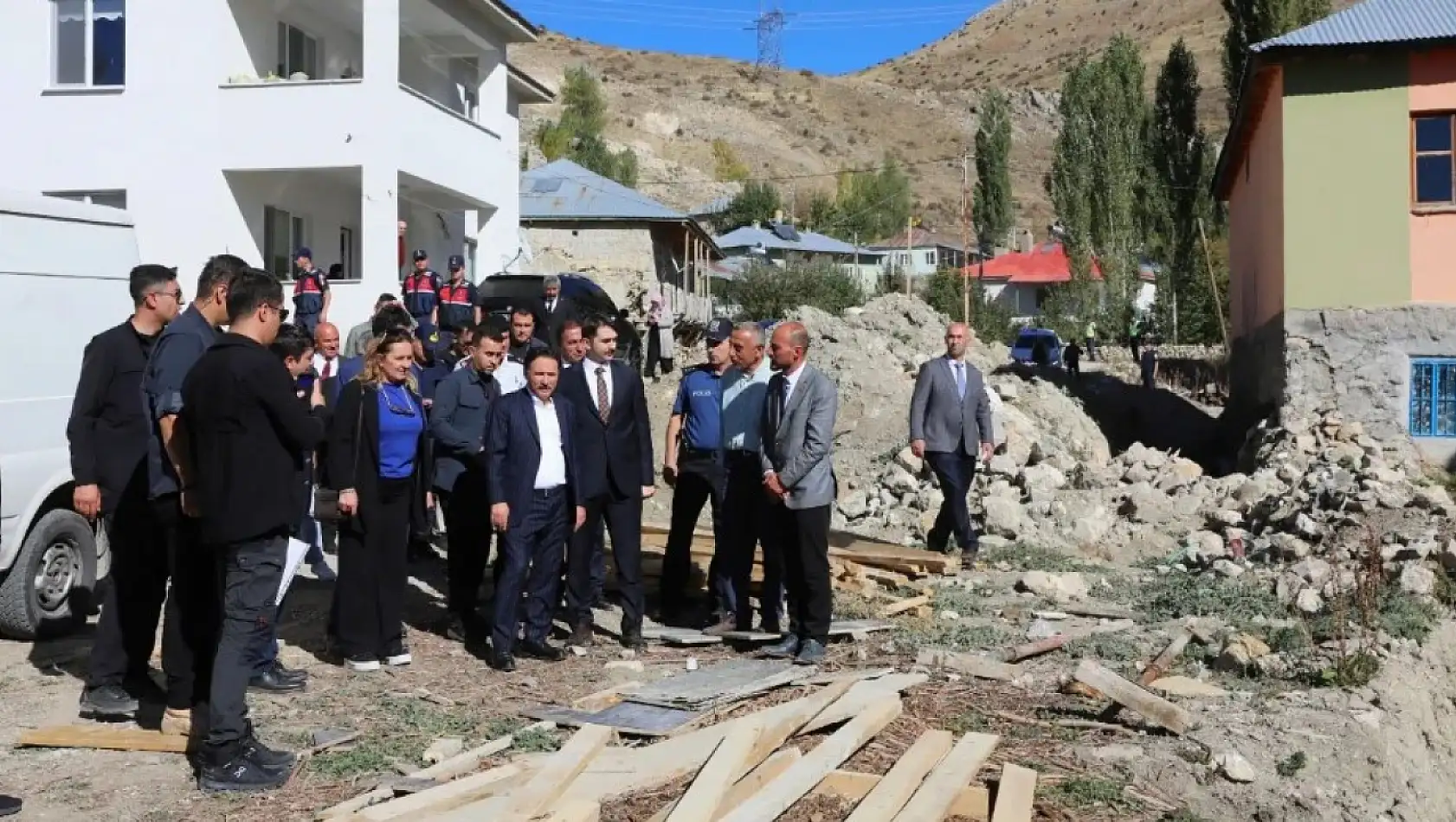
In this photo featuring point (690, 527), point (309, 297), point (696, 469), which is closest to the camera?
point (696, 469)

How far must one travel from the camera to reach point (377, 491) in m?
7.45

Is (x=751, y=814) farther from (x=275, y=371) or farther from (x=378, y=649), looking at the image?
(x=378, y=649)

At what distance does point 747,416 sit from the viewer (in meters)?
8.44

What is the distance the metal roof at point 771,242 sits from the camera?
2295 inches

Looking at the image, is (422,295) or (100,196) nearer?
(422,295)

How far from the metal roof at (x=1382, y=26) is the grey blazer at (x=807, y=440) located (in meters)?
11.5

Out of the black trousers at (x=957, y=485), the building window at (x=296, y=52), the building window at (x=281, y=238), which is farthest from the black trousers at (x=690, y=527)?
the building window at (x=296, y=52)

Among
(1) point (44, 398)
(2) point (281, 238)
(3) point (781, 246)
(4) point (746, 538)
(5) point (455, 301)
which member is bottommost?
(4) point (746, 538)

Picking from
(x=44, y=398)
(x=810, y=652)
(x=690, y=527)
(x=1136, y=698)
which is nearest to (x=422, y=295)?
(x=690, y=527)

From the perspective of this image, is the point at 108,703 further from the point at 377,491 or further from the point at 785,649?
the point at 785,649

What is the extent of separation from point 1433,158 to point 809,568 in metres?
12.7

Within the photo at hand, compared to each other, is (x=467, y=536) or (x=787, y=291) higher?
(x=787, y=291)

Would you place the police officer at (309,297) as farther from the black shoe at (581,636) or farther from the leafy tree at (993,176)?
the leafy tree at (993,176)

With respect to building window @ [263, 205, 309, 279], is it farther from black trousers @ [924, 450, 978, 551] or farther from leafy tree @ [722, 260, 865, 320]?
leafy tree @ [722, 260, 865, 320]
